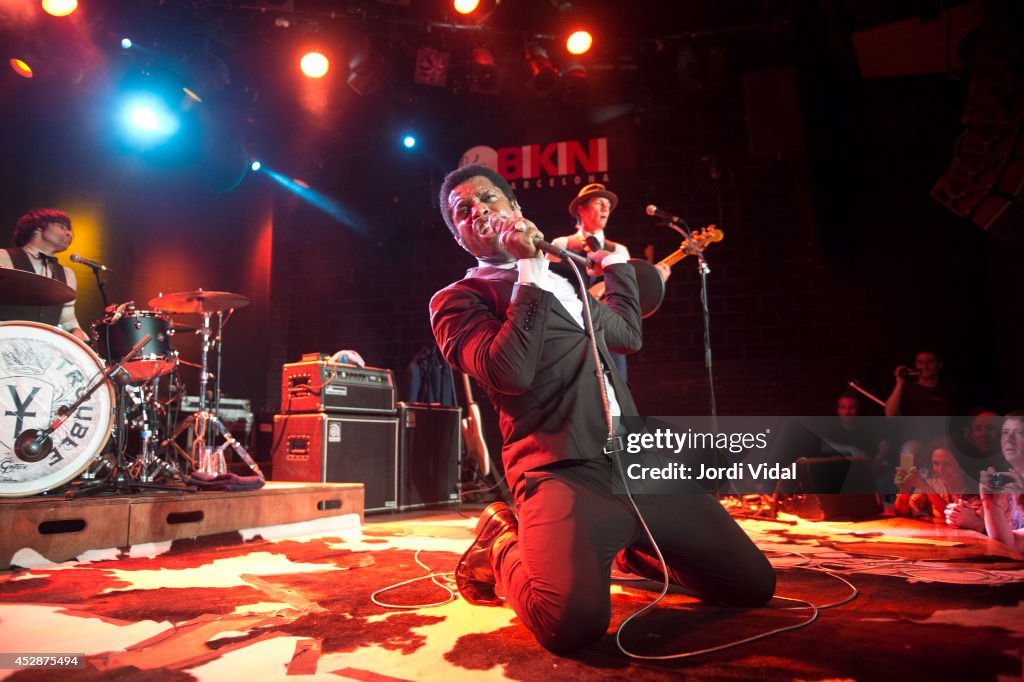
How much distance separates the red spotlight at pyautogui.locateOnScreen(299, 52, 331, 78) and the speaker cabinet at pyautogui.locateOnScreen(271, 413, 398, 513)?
3.53m

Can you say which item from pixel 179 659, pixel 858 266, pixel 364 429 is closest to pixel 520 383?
pixel 179 659

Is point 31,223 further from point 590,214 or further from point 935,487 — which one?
point 935,487

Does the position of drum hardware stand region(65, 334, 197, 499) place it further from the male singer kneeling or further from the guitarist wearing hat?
the guitarist wearing hat

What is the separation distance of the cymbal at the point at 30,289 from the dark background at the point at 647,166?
9.29 ft

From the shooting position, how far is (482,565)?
2045 mm

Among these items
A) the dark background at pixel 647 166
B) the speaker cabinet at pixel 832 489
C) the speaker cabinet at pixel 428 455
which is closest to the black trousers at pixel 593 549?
the speaker cabinet at pixel 832 489

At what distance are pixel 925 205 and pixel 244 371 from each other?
7.02 m

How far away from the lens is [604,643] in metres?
1.59

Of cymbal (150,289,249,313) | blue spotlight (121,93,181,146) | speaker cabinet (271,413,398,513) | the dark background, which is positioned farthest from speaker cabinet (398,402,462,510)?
blue spotlight (121,93,181,146)

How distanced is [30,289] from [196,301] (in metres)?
1.58

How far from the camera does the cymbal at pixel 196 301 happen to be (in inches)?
184

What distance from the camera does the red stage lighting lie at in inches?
218

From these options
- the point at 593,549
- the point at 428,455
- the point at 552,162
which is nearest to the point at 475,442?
the point at 428,455

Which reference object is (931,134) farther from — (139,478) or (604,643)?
(139,478)
